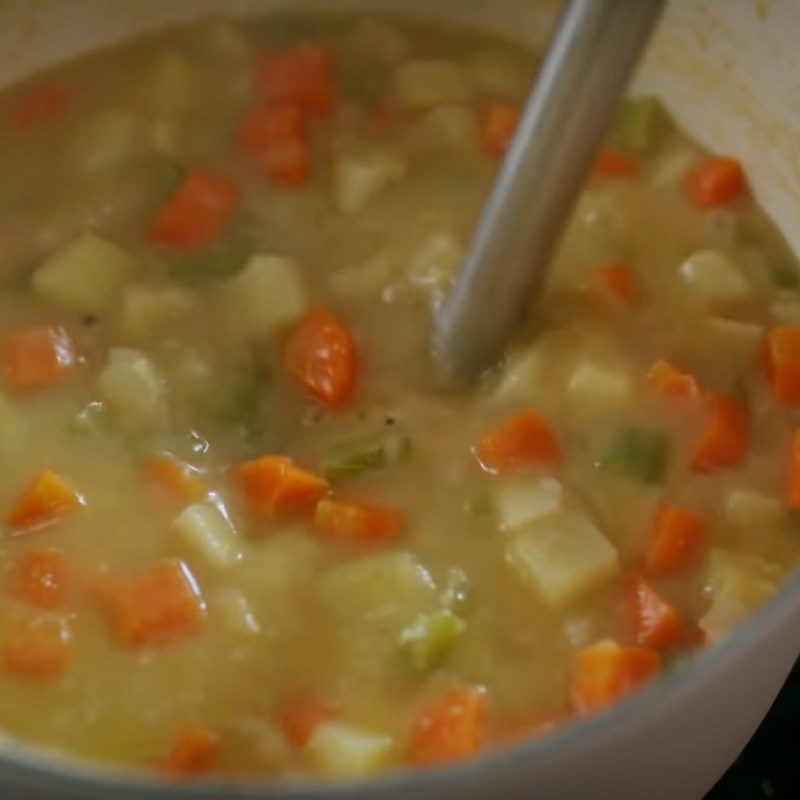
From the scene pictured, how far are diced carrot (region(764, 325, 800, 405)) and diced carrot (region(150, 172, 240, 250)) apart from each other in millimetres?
692

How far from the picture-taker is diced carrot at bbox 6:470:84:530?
4.85 ft

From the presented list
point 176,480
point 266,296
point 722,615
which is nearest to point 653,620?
point 722,615

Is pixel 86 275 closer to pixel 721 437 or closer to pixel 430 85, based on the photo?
pixel 430 85

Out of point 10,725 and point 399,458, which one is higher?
point 399,458

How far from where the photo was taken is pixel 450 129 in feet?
6.20

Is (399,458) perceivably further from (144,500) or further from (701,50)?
(701,50)

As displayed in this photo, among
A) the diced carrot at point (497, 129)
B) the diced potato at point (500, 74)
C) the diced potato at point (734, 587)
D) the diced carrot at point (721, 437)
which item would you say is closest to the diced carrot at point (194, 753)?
the diced potato at point (734, 587)

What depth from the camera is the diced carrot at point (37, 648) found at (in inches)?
52.7

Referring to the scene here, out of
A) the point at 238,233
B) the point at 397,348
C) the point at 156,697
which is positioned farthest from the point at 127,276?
the point at 156,697

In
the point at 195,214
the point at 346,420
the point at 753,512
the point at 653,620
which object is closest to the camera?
the point at 653,620

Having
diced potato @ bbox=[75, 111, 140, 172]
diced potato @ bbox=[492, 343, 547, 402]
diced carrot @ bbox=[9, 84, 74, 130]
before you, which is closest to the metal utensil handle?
diced potato @ bbox=[492, 343, 547, 402]

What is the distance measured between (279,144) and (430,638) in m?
0.81

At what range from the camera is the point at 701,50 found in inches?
74.9

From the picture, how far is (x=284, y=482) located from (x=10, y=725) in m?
0.36
